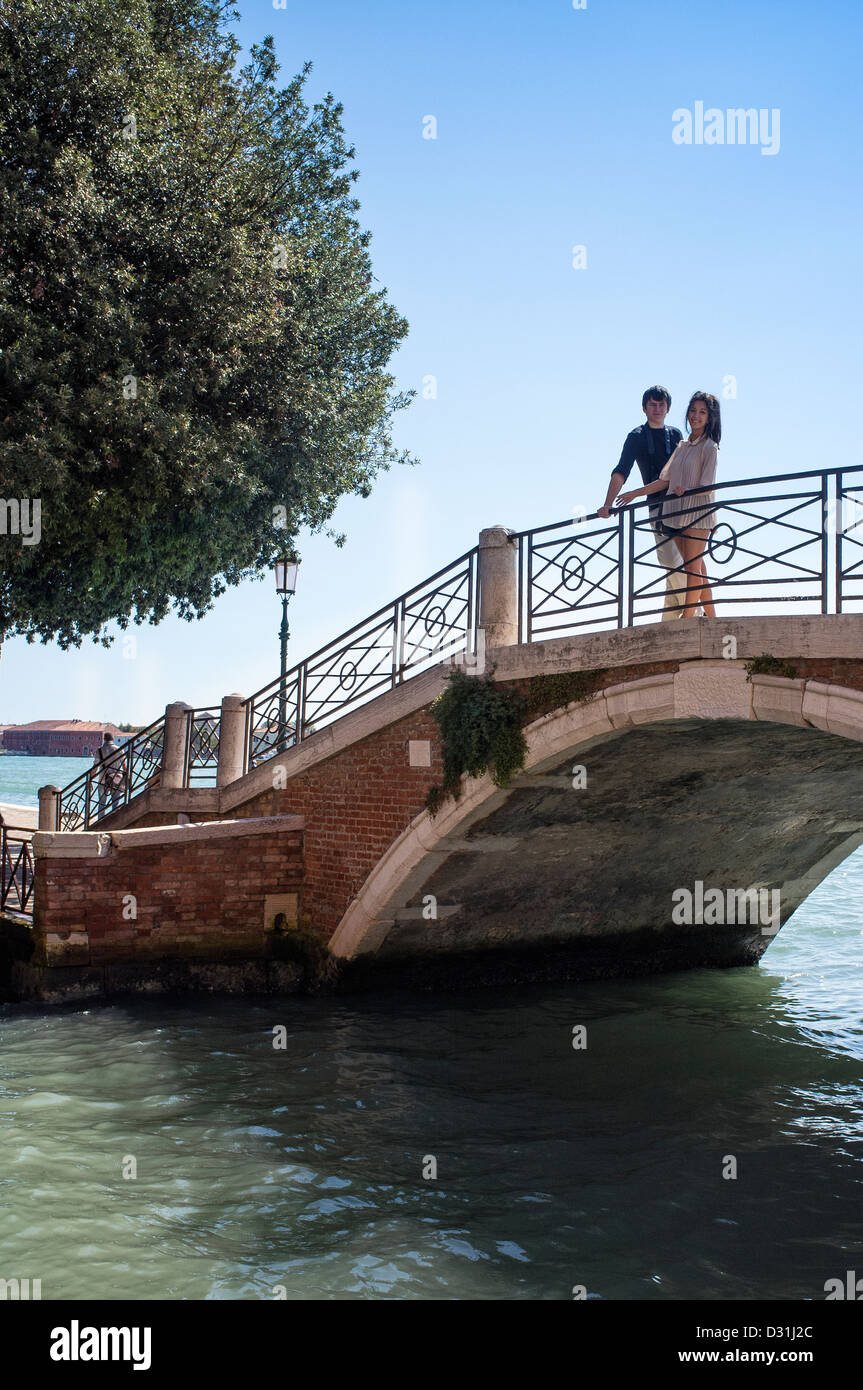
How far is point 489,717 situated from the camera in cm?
864

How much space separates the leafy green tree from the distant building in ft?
309

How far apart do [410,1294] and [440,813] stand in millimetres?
4671

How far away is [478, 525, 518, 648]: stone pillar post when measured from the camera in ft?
28.8

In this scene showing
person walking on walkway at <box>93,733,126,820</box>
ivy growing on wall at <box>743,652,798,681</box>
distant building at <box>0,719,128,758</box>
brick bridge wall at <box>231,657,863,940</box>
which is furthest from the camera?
distant building at <box>0,719,128,758</box>

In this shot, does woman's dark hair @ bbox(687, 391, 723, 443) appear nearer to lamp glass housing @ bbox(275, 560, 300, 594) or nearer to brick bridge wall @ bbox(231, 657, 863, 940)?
brick bridge wall @ bbox(231, 657, 863, 940)

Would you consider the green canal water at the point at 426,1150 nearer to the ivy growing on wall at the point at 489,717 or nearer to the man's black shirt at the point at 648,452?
the ivy growing on wall at the point at 489,717

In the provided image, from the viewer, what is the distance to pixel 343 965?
10.5m

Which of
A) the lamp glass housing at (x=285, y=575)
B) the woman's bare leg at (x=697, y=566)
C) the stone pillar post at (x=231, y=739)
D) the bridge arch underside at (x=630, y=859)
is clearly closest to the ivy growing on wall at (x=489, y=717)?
the bridge arch underside at (x=630, y=859)

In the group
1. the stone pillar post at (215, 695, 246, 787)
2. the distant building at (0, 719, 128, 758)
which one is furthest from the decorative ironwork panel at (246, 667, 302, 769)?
the distant building at (0, 719, 128, 758)

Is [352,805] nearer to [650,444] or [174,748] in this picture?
[174,748]

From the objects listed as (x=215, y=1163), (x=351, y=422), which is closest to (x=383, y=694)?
(x=215, y=1163)

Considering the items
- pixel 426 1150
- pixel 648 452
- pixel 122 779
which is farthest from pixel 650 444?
pixel 122 779

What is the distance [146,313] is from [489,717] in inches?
281

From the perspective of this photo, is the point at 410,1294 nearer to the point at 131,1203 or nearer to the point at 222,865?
the point at 131,1203
